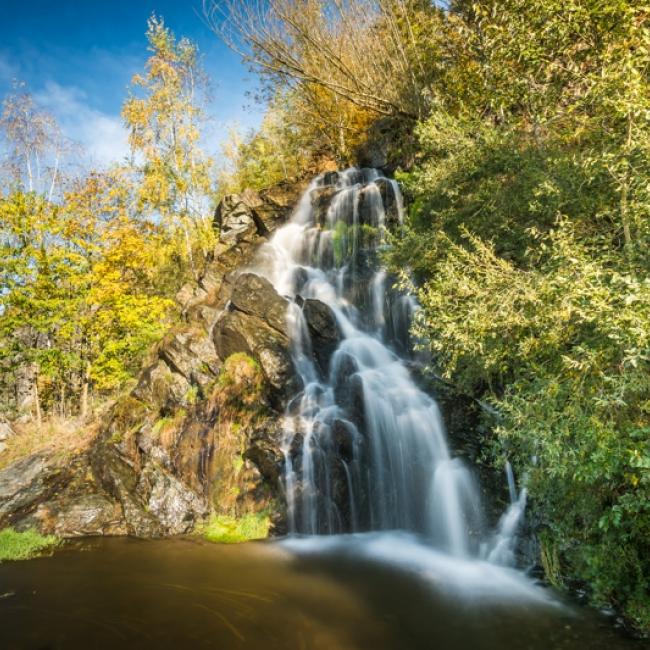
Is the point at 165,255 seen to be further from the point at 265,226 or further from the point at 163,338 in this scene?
the point at 163,338

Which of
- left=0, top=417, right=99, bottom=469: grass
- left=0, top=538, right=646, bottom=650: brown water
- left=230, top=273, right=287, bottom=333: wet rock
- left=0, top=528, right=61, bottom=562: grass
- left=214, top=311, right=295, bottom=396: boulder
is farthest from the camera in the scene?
left=230, top=273, right=287, bottom=333: wet rock

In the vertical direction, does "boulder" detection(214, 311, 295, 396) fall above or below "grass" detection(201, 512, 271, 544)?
above

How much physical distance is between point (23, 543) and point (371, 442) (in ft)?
28.6

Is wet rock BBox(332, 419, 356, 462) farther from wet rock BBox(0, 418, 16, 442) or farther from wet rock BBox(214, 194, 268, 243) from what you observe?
wet rock BBox(214, 194, 268, 243)

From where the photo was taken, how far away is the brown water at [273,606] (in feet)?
20.1

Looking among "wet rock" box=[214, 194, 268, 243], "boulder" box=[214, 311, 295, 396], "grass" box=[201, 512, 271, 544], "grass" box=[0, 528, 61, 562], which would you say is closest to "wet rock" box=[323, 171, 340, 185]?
"wet rock" box=[214, 194, 268, 243]

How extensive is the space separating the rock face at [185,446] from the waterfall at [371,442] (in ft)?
2.33

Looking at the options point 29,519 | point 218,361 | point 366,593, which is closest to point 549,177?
point 366,593

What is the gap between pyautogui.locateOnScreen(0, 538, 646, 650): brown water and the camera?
6.14 meters

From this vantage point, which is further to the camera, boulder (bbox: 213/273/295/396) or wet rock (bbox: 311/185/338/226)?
wet rock (bbox: 311/185/338/226)

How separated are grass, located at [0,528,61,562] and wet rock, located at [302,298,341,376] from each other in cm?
861

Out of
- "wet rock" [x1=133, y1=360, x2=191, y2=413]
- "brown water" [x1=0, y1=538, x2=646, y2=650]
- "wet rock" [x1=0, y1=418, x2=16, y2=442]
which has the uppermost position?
"wet rock" [x1=133, y1=360, x2=191, y2=413]

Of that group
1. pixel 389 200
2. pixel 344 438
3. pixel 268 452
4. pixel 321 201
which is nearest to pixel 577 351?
pixel 344 438

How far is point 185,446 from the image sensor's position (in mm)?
12273
